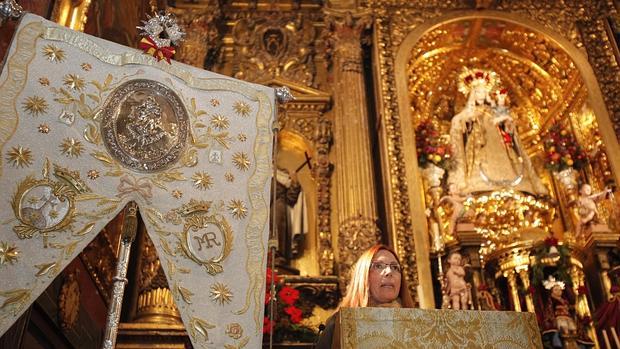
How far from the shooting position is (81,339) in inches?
180

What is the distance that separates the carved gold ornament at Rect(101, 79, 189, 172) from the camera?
3.08m

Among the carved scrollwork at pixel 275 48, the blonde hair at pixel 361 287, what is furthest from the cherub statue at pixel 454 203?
the blonde hair at pixel 361 287

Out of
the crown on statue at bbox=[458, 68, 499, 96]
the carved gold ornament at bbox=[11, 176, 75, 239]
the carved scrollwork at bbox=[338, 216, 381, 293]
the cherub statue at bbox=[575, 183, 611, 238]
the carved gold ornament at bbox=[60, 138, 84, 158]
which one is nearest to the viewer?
the carved gold ornament at bbox=[11, 176, 75, 239]

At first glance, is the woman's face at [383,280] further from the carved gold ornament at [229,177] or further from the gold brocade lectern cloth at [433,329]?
the carved gold ornament at [229,177]

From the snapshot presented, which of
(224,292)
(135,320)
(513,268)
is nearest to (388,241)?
(513,268)

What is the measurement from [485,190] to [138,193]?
16.6ft

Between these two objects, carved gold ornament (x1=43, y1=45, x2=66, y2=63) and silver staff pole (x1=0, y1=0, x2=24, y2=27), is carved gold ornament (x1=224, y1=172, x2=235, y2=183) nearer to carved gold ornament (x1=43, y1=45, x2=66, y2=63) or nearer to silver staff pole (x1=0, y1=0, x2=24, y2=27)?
carved gold ornament (x1=43, y1=45, x2=66, y2=63)

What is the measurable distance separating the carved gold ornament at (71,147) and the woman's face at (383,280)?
1508 mm

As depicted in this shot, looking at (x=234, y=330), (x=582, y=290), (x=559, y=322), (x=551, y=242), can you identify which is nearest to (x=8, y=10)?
(x=234, y=330)

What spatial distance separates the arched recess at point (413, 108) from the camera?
620 centimetres

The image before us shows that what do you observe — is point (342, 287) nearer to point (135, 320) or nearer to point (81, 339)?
point (135, 320)

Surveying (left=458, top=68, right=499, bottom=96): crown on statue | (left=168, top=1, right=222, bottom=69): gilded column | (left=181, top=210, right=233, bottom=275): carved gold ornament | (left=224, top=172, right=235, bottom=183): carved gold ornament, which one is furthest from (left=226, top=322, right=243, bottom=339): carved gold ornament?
(left=458, top=68, right=499, bottom=96): crown on statue

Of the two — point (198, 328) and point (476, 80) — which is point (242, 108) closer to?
point (198, 328)

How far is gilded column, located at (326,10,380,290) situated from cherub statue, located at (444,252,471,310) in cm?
81
